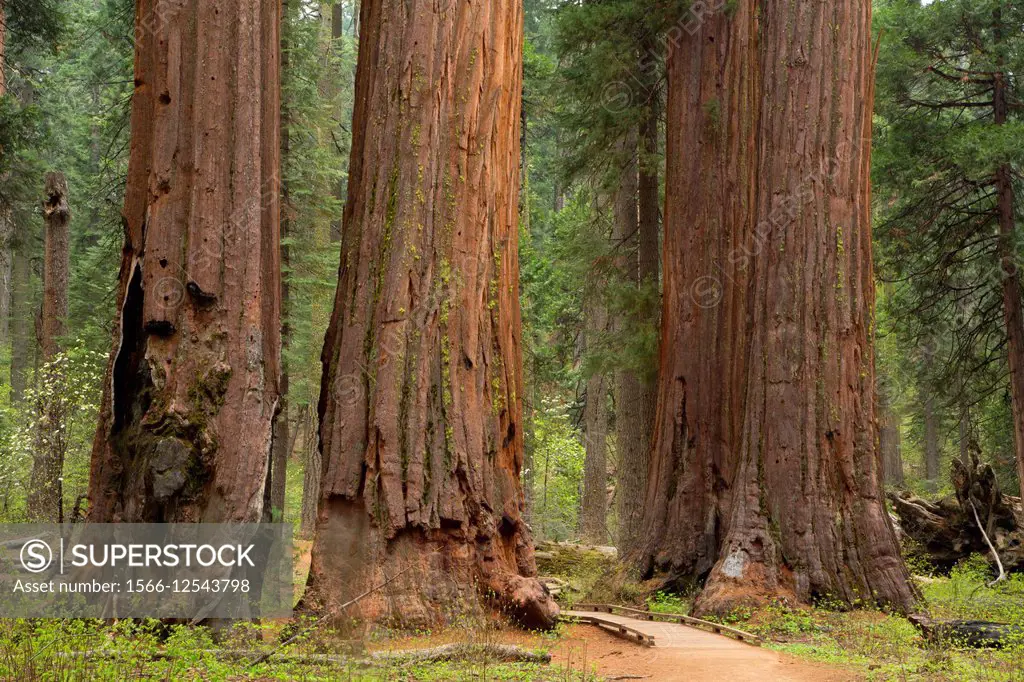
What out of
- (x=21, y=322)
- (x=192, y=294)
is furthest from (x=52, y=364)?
(x=21, y=322)

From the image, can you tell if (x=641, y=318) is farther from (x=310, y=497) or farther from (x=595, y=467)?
(x=310, y=497)

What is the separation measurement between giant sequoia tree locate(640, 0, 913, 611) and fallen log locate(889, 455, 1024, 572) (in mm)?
4400

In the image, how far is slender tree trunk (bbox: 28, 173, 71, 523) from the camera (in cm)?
1318

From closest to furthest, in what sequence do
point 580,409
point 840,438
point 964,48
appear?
1. point 840,438
2. point 964,48
3. point 580,409

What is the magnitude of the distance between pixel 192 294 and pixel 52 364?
7.92 m

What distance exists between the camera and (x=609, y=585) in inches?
462

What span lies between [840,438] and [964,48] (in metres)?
12.0

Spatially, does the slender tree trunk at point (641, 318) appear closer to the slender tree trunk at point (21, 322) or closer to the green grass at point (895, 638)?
the green grass at point (895, 638)

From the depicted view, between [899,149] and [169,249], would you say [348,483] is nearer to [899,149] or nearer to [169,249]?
[169,249]

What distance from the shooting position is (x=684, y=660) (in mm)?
7172

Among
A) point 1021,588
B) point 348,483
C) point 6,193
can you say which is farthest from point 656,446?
point 6,193

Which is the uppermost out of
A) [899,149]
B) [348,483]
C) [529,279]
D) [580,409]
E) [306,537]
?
[899,149]

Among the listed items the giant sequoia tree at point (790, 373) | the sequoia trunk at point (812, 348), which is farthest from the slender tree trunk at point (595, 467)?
the sequoia trunk at point (812, 348)

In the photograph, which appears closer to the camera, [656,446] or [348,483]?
[348,483]
